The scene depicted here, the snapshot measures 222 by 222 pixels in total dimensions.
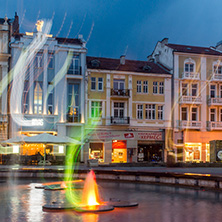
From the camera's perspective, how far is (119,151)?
41250 mm

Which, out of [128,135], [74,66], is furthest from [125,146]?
[74,66]

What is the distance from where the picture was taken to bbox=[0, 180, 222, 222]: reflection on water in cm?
984

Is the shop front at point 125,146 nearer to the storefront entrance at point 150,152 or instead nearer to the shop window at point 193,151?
the storefront entrance at point 150,152

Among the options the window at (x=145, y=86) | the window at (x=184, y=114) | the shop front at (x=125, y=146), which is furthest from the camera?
the window at (x=184, y=114)

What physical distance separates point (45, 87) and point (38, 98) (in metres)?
1.37

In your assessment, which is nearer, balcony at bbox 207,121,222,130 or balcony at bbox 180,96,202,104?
balcony at bbox 180,96,202,104

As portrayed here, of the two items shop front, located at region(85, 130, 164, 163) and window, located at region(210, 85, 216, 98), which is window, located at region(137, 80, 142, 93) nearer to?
shop front, located at region(85, 130, 164, 163)

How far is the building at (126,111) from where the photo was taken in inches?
1601

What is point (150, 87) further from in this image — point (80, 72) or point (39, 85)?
point (39, 85)

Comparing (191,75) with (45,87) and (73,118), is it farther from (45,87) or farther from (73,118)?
(45,87)

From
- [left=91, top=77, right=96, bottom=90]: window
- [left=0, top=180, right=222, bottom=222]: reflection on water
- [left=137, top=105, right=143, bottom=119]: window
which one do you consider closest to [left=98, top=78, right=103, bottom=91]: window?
[left=91, top=77, right=96, bottom=90]: window

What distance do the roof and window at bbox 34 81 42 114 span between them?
18.6 ft

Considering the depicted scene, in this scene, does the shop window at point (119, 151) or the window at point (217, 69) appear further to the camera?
the window at point (217, 69)

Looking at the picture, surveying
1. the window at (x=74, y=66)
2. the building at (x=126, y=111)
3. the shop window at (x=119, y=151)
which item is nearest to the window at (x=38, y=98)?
Result: the window at (x=74, y=66)
